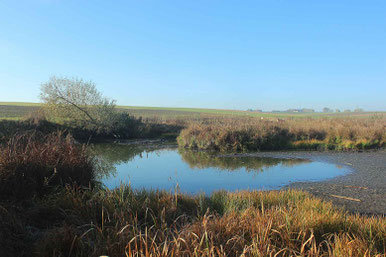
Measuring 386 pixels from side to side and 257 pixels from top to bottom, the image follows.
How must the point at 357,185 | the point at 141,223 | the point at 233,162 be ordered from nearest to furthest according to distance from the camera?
the point at 141,223 → the point at 357,185 → the point at 233,162

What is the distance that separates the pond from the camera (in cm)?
1168

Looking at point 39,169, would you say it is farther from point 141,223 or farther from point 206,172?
point 206,172

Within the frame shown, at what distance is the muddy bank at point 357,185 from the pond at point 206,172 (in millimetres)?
987

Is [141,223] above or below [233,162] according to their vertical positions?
above

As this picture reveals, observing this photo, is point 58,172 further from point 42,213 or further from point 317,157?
point 317,157

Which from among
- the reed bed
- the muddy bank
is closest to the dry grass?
the muddy bank

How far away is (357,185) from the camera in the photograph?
10.7 metres

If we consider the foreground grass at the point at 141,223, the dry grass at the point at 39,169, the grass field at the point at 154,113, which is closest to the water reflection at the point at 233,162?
the foreground grass at the point at 141,223

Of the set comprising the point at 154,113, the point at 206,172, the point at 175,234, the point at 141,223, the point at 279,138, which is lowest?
the point at 206,172

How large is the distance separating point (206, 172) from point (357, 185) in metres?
6.77

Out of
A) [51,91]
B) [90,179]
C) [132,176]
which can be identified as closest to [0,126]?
[51,91]

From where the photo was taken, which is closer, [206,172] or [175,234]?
[175,234]

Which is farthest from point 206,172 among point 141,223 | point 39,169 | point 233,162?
point 141,223

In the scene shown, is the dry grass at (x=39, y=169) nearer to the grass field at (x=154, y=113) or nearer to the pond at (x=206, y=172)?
the pond at (x=206, y=172)
